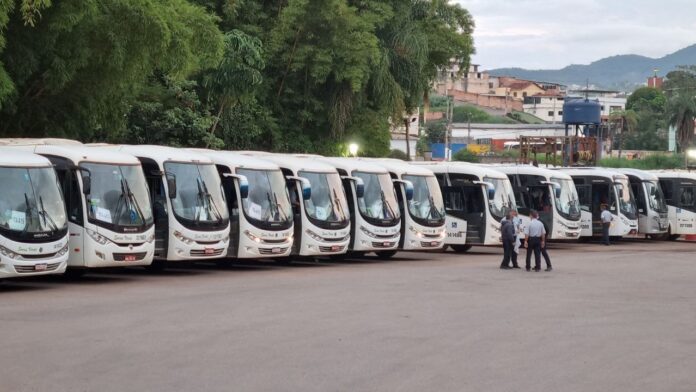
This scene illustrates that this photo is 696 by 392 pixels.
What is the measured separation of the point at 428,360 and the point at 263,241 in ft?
49.2

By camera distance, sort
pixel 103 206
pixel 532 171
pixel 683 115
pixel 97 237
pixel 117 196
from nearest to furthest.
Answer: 1. pixel 97 237
2. pixel 103 206
3. pixel 117 196
4. pixel 532 171
5. pixel 683 115

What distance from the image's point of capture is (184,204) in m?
26.4

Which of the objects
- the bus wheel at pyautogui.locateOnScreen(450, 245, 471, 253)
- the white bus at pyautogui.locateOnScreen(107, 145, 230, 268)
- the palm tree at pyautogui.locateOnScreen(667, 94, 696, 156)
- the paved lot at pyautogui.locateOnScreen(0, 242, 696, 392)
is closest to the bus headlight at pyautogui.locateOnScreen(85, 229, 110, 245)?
the paved lot at pyautogui.locateOnScreen(0, 242, 696, 392)

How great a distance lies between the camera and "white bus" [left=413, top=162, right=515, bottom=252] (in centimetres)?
3831

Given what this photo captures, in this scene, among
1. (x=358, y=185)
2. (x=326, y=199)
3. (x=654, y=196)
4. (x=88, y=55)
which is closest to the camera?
(x=88, y=55)

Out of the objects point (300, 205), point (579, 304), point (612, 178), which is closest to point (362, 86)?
point (612, 178)

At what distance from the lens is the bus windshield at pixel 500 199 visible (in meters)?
38.5

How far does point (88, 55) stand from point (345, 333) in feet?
52.7

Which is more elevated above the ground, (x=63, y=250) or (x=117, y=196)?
(x=117, y=196)

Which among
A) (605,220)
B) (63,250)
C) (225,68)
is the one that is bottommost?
(605,220)

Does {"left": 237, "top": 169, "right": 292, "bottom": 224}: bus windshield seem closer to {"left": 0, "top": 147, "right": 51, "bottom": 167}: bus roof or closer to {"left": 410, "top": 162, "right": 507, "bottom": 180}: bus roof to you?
{"left": 0, "top": 147, "right": 51, "bottom": 167}: bus roof

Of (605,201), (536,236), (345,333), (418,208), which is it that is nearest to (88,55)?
(418,208)

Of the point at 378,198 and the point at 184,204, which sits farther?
the point at 378,198

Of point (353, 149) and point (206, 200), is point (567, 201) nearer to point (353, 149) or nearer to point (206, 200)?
point (353, 149)
